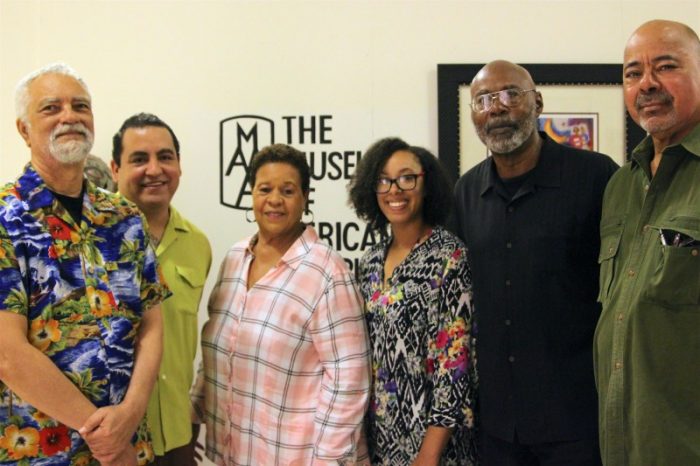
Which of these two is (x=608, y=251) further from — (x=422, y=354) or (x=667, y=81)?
(x=422, y=354)

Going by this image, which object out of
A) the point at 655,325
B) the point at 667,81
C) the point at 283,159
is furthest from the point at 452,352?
the point at 667,81

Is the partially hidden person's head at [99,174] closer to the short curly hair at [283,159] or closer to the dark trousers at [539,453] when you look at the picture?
the short curly hair at [283,159]

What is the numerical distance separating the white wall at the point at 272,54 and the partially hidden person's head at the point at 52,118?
4.39 feet

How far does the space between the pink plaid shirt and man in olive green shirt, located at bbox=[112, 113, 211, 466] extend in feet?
0.48

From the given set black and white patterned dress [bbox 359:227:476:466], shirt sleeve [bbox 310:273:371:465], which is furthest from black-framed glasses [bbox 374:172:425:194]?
shirt sleeve [bbox 310:273:371:465]

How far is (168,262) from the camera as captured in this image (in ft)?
7.12

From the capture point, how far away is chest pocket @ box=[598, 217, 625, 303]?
1738 mm

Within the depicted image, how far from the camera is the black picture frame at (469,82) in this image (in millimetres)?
2977

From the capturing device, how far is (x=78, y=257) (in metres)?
1.64

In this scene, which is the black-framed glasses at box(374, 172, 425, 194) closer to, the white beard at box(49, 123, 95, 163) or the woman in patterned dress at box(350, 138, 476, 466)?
the woman in patterned dress at box(350, 138, 476, 466)

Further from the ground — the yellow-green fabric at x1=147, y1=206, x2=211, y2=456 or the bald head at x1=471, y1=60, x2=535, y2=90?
the bald head at x1=471, y1=60, x2=535, y2=90

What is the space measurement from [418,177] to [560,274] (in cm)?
52

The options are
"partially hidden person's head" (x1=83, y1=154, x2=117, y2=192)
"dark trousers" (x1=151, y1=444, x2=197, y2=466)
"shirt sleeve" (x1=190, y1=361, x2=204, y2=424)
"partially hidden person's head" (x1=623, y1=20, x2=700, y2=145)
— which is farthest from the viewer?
"partially hidden person's head" (x1=83, y1=154, x2=117, y2=192)

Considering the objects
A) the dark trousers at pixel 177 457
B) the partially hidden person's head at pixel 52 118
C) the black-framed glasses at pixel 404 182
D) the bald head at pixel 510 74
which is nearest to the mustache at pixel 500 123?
the bald head at pixel 510 74
